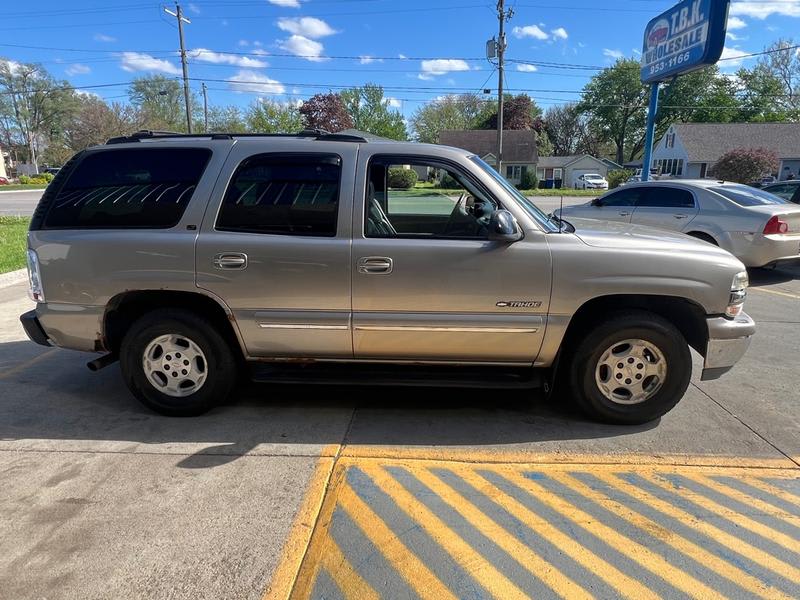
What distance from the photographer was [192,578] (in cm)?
230

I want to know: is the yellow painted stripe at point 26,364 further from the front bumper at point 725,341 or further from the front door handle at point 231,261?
the front bumper at point 725,341

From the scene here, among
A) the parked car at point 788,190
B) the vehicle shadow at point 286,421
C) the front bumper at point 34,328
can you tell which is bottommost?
the vehicle shadow at point 286,421

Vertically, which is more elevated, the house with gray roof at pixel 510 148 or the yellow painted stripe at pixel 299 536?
the house with gray roof at pixel 510 148

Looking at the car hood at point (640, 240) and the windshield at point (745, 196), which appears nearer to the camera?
the car hood at point (640, 240)

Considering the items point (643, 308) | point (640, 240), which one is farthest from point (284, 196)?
point (643, 308)

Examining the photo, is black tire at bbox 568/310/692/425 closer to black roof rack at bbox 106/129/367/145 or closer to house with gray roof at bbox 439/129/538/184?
black roof rack at bbox 106/129/367/145

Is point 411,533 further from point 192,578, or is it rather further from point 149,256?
point 149,256

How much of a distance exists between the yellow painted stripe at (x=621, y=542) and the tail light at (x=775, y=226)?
690 cm

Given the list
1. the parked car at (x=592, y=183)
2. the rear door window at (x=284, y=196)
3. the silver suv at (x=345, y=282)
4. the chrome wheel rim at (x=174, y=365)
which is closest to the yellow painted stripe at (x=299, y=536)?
the silver suv at (x=345, y=282)

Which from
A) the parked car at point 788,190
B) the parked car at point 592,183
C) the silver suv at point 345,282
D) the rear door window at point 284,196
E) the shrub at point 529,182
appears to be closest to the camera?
the silver suv at point 345,282

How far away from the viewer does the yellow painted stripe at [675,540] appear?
7.42ft

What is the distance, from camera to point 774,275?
361 inches

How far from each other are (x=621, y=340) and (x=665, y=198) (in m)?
6.56

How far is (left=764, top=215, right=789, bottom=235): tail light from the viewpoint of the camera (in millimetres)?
7785
